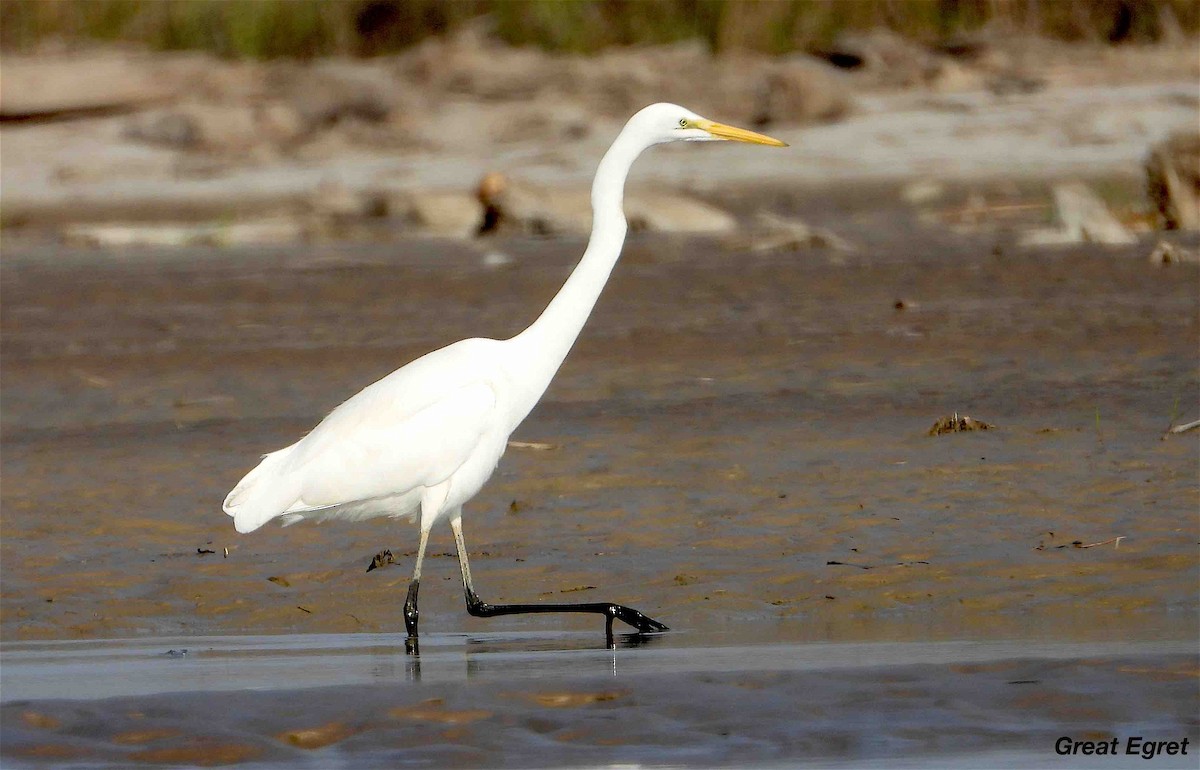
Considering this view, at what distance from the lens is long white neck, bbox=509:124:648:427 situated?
691 cm

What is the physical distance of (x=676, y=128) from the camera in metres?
7.17

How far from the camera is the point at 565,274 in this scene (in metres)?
13.9

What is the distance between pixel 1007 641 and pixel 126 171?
1586 centimetres

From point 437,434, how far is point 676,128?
135cm

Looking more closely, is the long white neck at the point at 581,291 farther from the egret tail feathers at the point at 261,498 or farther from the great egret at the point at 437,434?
the egret tail feathers at the point at 261,498

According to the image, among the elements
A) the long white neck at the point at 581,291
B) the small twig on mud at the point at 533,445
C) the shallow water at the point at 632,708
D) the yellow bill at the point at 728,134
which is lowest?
the small twig on mud at the point at 533,445

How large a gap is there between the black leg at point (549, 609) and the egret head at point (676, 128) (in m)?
1.43

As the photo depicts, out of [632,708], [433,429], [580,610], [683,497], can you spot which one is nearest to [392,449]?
[433,429]

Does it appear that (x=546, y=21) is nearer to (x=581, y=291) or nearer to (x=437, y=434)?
(x=581, y=291)

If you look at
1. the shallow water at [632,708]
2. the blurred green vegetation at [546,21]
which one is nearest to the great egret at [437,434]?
the shallow water at [632,708]

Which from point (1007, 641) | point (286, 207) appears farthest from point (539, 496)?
point (286, 207)

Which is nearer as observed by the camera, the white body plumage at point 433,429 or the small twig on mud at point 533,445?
the white body plumage at point 433,429

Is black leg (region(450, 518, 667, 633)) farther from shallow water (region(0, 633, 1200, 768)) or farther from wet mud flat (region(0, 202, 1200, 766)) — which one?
shallow water (region(0, 633, 1200, 768))

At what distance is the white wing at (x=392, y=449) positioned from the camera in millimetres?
6680
